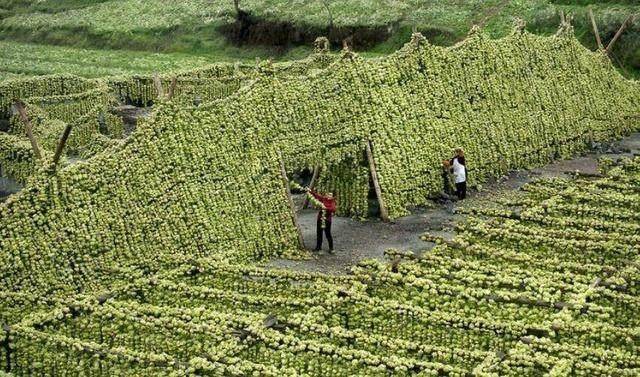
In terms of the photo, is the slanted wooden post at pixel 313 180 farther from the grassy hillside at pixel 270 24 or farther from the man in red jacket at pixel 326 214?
the grassy hillside at pixel 270 24

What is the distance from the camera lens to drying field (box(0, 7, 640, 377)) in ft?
68.5

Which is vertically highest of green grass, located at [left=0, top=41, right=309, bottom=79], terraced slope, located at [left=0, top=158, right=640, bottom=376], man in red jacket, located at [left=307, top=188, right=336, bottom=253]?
green grass, located at [left=0, top=41, right=309, bottom=79]

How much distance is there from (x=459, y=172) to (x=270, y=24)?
161ft

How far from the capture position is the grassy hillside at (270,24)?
218ft

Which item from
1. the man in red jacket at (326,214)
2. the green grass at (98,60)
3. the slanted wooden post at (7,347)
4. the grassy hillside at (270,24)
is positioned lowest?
the slanted wooden post at (7,347)

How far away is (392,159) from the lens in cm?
3491

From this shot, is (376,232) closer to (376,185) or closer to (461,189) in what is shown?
(376,185)

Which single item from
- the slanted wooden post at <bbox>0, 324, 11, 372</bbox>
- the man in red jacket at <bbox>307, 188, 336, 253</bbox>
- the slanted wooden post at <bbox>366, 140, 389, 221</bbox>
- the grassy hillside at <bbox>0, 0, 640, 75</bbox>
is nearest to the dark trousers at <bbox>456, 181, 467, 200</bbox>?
the slanted wooden post at <bbox>366, 140, 389, 221</bbox>

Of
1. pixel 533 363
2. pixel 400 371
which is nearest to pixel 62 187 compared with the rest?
pixel 400 371

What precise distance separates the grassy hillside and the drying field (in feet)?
74.0

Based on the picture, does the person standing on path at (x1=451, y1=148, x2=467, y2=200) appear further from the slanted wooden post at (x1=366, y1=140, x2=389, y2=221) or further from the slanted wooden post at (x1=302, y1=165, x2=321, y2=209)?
the slanted wooden post at (x1=302, y1=165, x2=321, y2=209)

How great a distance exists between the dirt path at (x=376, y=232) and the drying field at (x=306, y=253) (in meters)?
0.68

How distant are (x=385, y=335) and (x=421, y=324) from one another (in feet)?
2.69

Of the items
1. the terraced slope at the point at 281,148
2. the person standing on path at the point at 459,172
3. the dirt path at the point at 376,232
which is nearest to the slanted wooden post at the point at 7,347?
the terraced slope at the point at 281,148
